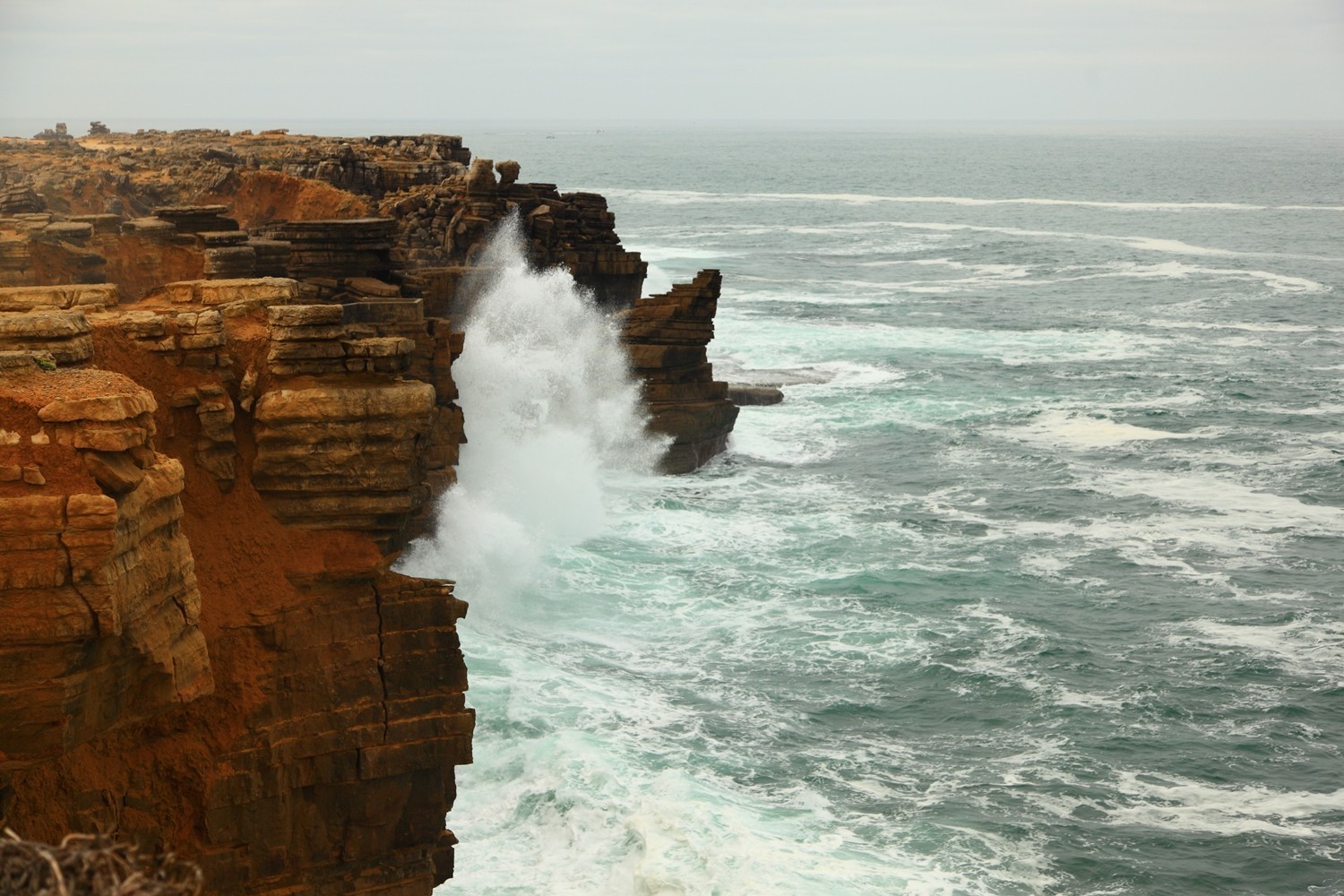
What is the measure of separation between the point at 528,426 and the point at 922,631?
11436mm

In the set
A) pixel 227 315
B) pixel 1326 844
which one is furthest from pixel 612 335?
pixel 227 315

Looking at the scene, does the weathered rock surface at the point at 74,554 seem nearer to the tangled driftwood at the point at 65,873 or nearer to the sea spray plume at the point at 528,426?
the tangled driftwood at the point at 65,873

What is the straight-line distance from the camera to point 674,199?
13700cm

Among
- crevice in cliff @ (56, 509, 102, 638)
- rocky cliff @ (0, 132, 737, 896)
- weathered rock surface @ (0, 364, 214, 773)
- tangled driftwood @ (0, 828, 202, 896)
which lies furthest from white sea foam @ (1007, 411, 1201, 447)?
tangled driftwood @ (0, 828, 202, 896)

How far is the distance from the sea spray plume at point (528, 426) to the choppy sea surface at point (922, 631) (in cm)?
13

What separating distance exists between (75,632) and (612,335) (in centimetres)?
2891

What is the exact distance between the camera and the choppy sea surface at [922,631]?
1775 cm

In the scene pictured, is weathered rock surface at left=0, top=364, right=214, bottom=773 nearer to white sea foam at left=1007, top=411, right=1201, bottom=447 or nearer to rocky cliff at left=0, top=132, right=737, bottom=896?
rocky cliff at left=0, top=132, right=737, bottom=896

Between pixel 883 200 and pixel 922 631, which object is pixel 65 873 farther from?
pixel 883 200

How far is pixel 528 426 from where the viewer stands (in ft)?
111

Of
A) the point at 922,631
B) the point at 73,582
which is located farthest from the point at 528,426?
the point at 73,582

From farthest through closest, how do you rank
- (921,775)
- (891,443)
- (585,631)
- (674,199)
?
(674,199), (891,443), (585,631), (921,775)

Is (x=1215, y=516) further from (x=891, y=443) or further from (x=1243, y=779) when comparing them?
(x=1243, y=779)

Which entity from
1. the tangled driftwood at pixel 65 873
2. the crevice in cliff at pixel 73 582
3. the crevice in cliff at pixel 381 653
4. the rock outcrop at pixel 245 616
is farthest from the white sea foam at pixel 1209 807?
the tangled driftwood at pixel 65 873
